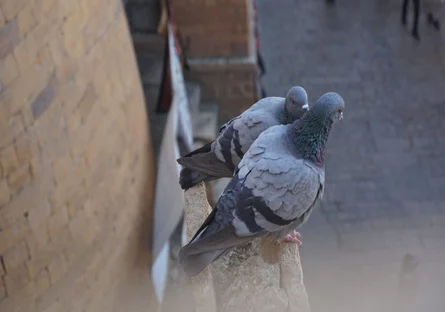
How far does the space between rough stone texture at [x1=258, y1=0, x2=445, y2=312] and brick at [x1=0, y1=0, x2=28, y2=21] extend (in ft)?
9.75

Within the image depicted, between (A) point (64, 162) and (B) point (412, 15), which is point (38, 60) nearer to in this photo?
(A) point (64, 162)

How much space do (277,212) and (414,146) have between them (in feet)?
17.3

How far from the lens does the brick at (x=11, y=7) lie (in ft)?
10.9

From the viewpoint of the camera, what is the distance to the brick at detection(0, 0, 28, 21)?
3324 millimetres

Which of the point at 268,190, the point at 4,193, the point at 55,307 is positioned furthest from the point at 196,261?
the point at 55,307

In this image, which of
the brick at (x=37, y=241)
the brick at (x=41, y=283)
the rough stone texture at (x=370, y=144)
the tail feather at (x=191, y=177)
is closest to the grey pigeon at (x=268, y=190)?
the tail feather at (x=191, y=177)

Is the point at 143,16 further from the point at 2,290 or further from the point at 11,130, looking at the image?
the point at 2,290

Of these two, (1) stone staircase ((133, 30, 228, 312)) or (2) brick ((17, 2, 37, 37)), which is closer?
(2) brick ((17, 2, 37, 37))

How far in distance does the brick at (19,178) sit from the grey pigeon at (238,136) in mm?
1044

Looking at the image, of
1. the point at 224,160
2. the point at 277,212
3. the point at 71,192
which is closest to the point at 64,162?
the point at 71,192

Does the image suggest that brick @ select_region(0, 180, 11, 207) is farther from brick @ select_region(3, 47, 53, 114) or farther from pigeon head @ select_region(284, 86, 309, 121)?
pigeon head @ select_region(284, 86, 309, 121)

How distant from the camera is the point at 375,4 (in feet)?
32.7

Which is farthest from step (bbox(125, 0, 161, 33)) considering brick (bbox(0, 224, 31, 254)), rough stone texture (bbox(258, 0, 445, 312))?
brick (bbox(0, 224, 31, 254))

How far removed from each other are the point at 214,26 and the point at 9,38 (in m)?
3.82
